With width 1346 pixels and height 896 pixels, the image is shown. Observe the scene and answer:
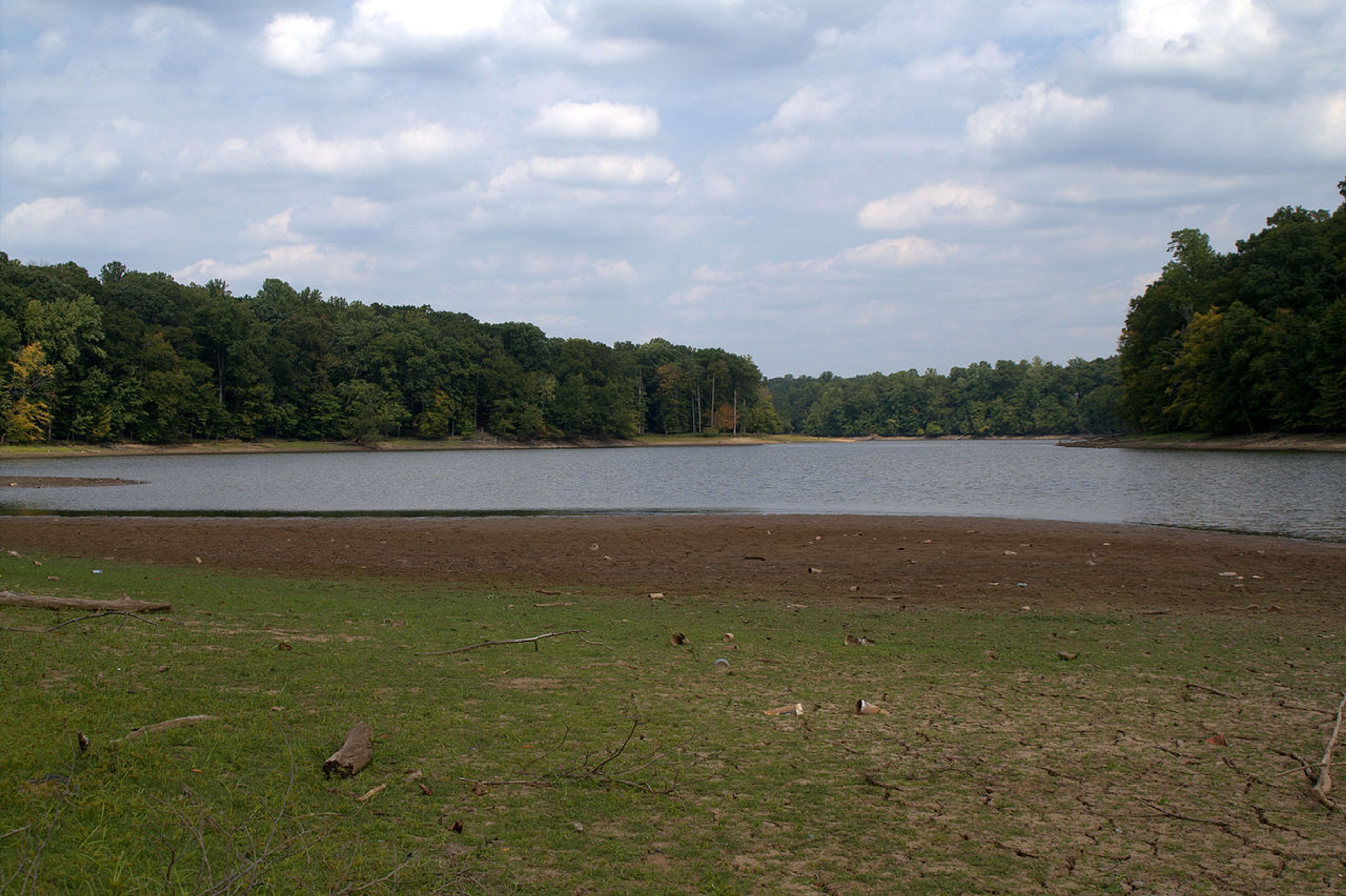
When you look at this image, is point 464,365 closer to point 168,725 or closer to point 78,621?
point 78,621

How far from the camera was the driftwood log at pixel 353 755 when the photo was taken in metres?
5.05

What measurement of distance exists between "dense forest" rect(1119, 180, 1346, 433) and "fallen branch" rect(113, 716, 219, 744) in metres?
83.3

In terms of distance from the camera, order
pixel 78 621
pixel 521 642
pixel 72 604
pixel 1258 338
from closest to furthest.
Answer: pixel 78 621 < pixel 521 642 < pixel 72 604 < pixel 1258 338

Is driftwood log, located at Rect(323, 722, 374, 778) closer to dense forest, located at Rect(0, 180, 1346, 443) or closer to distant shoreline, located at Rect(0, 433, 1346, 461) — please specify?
distant shoreline, located at Rect(0, 433, 1346, 461)

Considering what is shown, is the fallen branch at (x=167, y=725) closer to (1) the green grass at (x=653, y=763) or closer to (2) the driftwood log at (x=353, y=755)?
(1) the green grass at (x=653, y=763)

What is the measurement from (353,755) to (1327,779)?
19.5ft

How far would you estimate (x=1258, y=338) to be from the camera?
77500 millimetres

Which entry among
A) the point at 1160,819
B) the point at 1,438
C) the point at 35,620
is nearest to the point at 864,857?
the point at 1160,819

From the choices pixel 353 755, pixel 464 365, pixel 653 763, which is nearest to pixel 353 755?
pixel 353 755

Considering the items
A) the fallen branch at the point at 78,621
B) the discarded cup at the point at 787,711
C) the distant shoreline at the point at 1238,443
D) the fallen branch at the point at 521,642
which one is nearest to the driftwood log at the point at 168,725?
the fallen branch at the point at 521,642

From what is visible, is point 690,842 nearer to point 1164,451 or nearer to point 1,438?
point 1164,451

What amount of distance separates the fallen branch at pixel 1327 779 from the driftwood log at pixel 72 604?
10.8m

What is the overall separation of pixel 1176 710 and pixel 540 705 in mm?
5170

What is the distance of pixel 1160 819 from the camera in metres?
4.91
